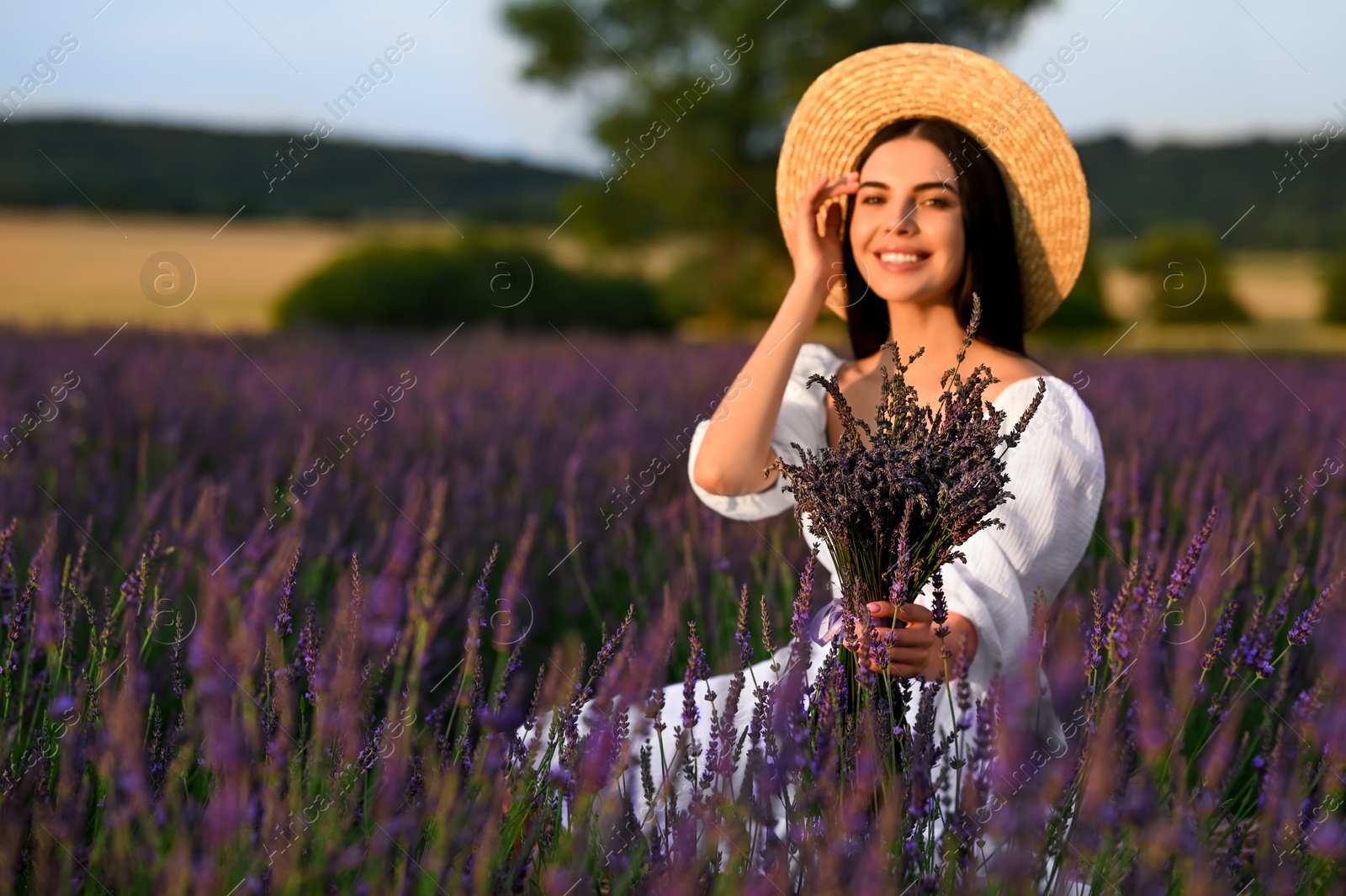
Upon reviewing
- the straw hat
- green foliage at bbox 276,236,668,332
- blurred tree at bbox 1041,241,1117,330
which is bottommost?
the straw hat

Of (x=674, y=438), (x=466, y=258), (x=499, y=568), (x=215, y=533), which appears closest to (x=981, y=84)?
(x=215, y=533)

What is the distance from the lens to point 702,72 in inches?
745

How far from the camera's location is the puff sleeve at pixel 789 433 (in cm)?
207

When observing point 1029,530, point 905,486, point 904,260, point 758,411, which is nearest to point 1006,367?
point 904,260

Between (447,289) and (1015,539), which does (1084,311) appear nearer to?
(447,289)

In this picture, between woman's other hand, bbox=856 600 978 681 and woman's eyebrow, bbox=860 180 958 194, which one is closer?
woman's other hand, bbox=856 600 978 681

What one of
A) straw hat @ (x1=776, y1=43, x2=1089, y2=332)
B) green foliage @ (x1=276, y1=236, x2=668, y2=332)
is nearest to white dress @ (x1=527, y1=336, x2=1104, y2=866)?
straw hat @ (x1=776, y1=43, x2=1089, y2=332)

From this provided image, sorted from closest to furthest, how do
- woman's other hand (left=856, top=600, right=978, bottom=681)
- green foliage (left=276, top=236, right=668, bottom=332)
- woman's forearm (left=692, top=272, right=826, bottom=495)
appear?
woman's other hand (left=856, top=600, right=978, bottom=681) < woman's forearm (left=692, top=272, right=826, bottom=495) < green foliage (left=276, top=236, right=668, bottom=332)

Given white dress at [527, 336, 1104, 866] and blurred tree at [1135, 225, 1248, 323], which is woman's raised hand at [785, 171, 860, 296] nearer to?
white dress at [527, 336, 1104, 866]

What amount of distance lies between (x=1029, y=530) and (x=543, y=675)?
87 centimetres

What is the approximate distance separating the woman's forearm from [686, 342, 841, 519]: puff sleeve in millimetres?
36

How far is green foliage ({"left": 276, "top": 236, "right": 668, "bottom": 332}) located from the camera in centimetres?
1770

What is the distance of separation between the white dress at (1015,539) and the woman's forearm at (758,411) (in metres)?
0.05

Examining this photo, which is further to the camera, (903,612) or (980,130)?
(980,130)
